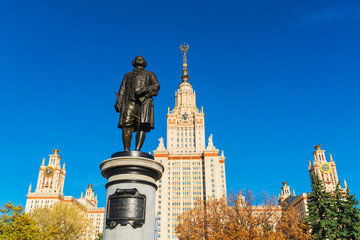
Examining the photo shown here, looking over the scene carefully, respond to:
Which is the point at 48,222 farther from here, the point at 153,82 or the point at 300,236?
the point at 153,82

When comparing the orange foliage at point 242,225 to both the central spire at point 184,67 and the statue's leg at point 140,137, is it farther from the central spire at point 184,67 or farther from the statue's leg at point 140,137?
the central spire at point 184,67

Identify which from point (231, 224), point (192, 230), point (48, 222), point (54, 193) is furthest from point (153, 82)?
point (54, 193)

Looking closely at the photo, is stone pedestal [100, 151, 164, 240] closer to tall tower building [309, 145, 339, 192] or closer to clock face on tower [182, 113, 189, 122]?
tall tower building [309, 145, 339, 192]

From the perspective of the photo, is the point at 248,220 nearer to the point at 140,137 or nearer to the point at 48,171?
the point at 140,137

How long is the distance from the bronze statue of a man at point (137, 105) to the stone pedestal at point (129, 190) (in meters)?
0.84

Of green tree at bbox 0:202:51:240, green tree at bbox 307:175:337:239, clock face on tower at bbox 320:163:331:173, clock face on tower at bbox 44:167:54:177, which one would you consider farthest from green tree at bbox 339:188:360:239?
clock face on tower at bbox 44:167:54:177

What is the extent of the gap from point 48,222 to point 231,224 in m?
36.2

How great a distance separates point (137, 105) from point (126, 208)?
11.1ft

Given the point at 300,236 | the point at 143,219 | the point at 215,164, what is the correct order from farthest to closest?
the point at 215,164, the point at 300,236, the point at 143,219

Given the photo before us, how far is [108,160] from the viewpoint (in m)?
8.73


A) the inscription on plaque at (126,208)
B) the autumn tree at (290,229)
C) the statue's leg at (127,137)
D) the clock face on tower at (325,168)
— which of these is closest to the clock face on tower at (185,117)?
the clock face on tower at (325,168)

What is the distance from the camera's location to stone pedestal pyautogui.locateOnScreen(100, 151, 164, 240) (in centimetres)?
798

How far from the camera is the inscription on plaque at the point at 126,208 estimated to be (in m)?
8.01

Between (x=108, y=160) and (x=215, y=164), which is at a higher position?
(x=215, y=164)
